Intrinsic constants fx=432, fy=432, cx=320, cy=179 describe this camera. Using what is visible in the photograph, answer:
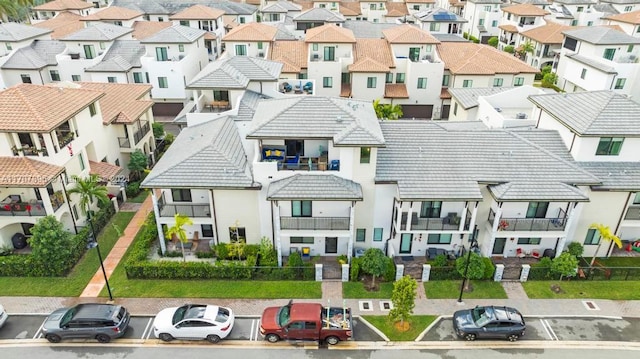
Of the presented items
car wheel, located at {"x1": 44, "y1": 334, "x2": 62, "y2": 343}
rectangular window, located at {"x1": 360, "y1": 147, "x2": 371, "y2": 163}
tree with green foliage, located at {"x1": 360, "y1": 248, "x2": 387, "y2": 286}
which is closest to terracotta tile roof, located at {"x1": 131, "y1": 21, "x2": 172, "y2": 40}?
rectangular window, located at {"x1": 360, "y1": 147, "x2": 371, "y2": 163}

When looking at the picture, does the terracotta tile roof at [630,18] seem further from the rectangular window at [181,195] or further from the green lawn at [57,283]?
the green lawn at [57,283]

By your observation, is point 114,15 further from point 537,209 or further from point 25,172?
point 537,209

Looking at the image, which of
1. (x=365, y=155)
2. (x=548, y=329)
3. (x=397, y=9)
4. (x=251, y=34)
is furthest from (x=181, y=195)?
(x=397, y=9)

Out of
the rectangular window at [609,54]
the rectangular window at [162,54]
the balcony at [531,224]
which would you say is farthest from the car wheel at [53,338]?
the rectangular window at [609,54]

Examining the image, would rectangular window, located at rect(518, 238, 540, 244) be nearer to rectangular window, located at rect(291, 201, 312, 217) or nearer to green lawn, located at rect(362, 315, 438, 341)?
green lawn, located at rect(362, 315, 438, 341)

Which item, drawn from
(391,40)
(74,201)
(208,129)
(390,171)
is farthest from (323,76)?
(74,201)

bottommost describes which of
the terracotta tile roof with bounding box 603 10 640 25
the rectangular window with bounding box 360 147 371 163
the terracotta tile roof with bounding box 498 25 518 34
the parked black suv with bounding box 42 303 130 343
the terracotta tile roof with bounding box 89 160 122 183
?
the parked black suv with bounding box 42 303 130 343
